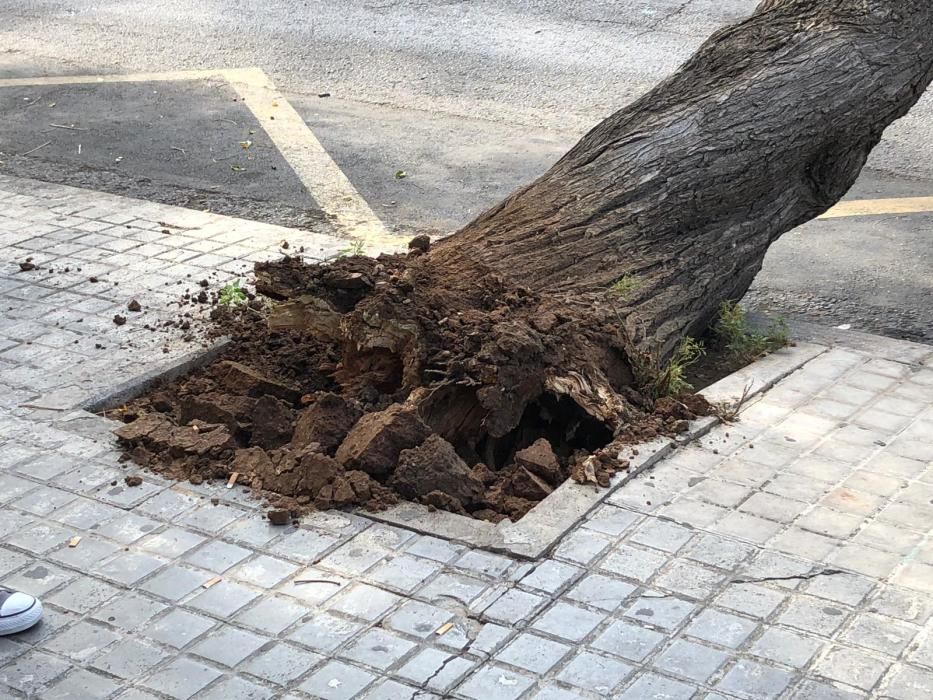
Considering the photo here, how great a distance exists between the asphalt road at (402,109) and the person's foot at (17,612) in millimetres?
4418

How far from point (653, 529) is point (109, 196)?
5282 mm

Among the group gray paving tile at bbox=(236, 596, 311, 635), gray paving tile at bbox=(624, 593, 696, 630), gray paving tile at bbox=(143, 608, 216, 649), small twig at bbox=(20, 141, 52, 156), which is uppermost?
small twig at bbox=(20, 141, 52, 156)

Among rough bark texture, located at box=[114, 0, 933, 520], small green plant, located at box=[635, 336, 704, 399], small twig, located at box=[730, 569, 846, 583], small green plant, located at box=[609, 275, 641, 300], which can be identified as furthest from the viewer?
small green plant, located at box=[609, 275, 641, 300]

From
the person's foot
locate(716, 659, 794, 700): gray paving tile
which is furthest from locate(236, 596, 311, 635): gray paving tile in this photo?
locate(716, 659, 794, 700): gray paving tile

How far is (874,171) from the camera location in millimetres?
9102

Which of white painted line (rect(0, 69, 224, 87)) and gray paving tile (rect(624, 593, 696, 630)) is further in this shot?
white painted line (rect(0, 69, 224, 87))

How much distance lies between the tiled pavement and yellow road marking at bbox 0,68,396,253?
2901 mm

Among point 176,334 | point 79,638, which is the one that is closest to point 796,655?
point 79,638

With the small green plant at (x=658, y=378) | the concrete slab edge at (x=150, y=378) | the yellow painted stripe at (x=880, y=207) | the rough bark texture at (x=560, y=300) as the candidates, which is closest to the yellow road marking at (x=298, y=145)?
the concrete slab edge at (x=150, y=378)

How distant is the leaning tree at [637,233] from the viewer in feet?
17.1

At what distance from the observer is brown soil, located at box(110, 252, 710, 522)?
4824 mm

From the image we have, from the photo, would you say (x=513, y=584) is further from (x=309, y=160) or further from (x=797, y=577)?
(x=309, y=160)

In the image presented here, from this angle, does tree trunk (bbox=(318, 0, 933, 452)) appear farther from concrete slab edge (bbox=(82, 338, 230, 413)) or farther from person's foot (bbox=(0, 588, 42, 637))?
person's foot (bbox=(0, 588, 42, 637))

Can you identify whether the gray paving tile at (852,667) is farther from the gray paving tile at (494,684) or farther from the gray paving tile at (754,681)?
the gray paving tile at (494,684)
